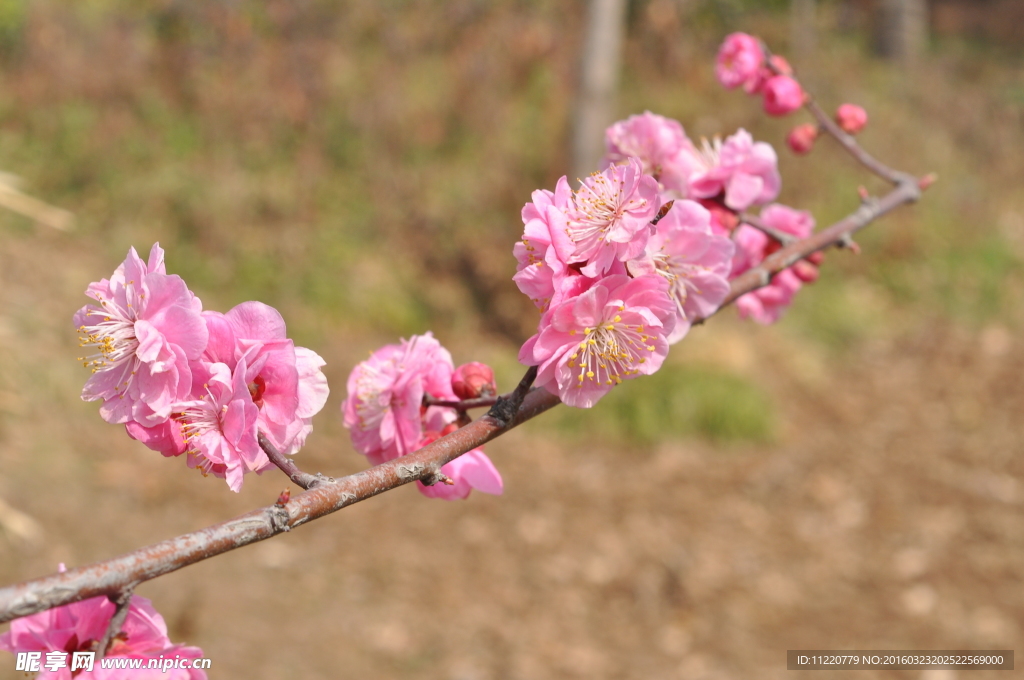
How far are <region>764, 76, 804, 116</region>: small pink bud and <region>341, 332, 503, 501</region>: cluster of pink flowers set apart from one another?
891mm

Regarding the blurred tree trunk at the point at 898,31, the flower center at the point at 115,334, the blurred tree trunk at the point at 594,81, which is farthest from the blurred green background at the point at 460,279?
the flower center at the point at 115,334

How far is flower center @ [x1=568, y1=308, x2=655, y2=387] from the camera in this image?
0.90 meters

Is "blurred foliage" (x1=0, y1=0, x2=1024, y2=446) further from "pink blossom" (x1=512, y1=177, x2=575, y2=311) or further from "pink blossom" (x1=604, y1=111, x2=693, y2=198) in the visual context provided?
"pink blossom" (x1=512, y1=177, x2=575, y2=311)

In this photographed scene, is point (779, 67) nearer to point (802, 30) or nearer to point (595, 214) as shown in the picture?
point (595, 214)

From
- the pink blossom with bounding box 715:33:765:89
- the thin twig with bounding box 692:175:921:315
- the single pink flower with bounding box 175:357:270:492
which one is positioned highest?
the pink blossom with bounding box 715:33:765:89

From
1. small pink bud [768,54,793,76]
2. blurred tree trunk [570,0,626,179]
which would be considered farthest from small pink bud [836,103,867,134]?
blurred tree trunk [570,0,626,179]

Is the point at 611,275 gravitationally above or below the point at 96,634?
above

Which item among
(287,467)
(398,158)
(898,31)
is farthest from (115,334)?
(898,31)

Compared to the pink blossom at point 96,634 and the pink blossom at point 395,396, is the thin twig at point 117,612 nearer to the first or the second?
the pink blossom at point 96,634

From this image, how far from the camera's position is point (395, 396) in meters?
1.08

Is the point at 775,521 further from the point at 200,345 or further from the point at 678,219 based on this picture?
the point at 200,345

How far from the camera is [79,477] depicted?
14.7 ft

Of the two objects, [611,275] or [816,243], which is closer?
[611,275]

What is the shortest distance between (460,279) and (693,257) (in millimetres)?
5611
